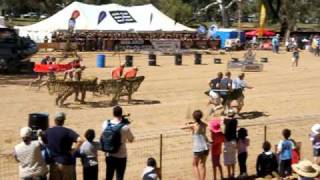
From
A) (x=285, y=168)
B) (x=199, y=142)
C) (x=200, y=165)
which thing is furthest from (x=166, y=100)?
(x=199, y=142)

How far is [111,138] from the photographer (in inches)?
371

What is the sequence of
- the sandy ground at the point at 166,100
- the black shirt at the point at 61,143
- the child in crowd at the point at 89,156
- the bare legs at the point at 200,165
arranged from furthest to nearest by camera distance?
the sandy ground at the point at 166,100, the bare legs at the point at 200,165, the child in crowd at the point at 89,156, the black shirt at the point at 61,143

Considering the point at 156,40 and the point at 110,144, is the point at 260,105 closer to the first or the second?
A: the point at 110,144

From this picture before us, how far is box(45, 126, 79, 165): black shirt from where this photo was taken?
8.81 meters

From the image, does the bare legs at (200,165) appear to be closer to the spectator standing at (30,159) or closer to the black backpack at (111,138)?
the black backpack at (111,138)

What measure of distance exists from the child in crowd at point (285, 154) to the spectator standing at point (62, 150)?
3973 mm

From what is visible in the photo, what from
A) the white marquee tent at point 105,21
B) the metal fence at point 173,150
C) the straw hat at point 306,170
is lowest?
the metal fence at point 173,150

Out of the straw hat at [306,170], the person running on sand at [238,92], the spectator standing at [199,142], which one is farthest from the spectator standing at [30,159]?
the person running on sand at [238,92]

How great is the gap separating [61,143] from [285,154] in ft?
14.0

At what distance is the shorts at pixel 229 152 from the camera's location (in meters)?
11.6

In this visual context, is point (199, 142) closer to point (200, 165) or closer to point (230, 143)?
point (200, 165)

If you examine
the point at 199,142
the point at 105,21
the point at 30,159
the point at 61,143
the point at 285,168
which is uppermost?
the point at 105,21

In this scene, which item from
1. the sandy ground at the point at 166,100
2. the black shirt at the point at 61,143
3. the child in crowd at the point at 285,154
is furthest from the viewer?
the sandy ground at the point at 166,100

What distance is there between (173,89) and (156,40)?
22.4 metres
